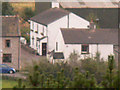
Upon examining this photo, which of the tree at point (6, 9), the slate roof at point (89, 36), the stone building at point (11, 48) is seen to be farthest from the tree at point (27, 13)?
the stone building at point (11, 48)

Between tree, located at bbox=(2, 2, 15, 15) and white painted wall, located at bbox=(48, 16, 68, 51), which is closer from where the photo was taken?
white painted wall, located at bbox=(48, 16, 68, 51)

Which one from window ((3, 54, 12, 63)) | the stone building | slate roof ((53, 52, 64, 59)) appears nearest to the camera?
the stone building

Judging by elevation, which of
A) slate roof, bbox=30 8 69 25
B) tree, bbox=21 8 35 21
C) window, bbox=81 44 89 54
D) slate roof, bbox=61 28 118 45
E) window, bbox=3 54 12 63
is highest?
tree, bbox=21 8 35 21

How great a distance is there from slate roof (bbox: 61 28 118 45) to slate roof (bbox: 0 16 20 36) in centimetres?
445

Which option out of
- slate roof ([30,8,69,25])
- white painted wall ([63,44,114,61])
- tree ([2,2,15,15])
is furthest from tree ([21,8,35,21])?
white painted wall ([63,44,114,61])

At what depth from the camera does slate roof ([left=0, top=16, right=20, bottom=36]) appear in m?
35.4

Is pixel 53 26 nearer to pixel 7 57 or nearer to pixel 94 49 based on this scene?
pixel 94 49

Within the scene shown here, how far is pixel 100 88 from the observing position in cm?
1118

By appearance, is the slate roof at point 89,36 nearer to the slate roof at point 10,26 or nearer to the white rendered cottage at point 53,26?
the white rendered cottage at point 53,26

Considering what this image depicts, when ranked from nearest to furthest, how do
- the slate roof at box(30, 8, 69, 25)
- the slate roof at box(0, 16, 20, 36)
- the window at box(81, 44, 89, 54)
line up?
1. the slate roof at box(0, 16, 20, 36)
2. the window at box(81, 44, 89, 54)
3. the slate roof at box(30, 8, 69, 25)

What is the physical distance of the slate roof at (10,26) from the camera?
116ft

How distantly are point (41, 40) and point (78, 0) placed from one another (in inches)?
530

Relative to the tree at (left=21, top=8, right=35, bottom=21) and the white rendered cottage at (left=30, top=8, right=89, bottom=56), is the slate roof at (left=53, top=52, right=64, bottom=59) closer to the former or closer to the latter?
the white rendered cottage at (left=30, top=8, right=89, bottom=56)

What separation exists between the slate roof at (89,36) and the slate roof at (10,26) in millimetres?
4445
